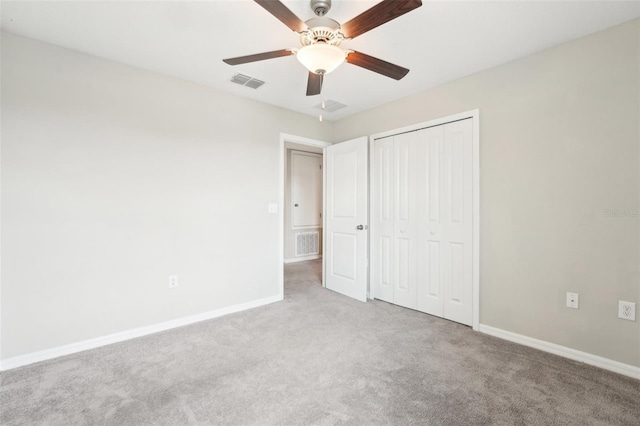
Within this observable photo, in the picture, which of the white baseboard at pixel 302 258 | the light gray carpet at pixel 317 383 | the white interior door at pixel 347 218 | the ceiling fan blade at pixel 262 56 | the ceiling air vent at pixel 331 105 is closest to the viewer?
the light gray carpet at pixel 317 383

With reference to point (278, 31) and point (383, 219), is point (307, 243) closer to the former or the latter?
point (383, 219)

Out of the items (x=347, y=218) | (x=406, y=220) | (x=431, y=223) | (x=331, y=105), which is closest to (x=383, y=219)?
(x=406, y=220)

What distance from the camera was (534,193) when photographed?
240 centimetres

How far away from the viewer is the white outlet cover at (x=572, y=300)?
220 cm

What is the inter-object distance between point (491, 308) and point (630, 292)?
36.9 inches

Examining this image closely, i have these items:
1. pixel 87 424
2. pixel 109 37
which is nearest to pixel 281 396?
pixel 87 424

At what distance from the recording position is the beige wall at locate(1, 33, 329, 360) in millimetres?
2148

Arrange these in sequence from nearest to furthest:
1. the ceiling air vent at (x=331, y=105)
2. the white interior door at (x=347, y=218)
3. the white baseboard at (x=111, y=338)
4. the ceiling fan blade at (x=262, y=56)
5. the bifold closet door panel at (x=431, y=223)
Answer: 1. the ceiling fan blade at (x=262, y=56)
2. the white baseboard at (x=111, y=338)
3. the bifold closet door panel at (x=431, y=223)
4. the ceiling air vent at (x=331, y=105)
5. the white interior door at (x=347, y=218)

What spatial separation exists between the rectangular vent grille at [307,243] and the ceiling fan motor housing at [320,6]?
4.89 m

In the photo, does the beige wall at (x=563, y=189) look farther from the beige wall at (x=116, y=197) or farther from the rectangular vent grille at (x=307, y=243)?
the rectangular vent grille at (x=307, y=243)

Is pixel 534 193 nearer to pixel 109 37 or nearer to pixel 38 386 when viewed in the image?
pixel 109 37

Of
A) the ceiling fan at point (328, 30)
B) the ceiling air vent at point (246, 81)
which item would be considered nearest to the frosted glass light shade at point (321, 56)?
the ceiling fan at point (328, 30)

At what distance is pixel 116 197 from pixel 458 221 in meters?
3.23

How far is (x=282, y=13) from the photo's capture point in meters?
1.41
